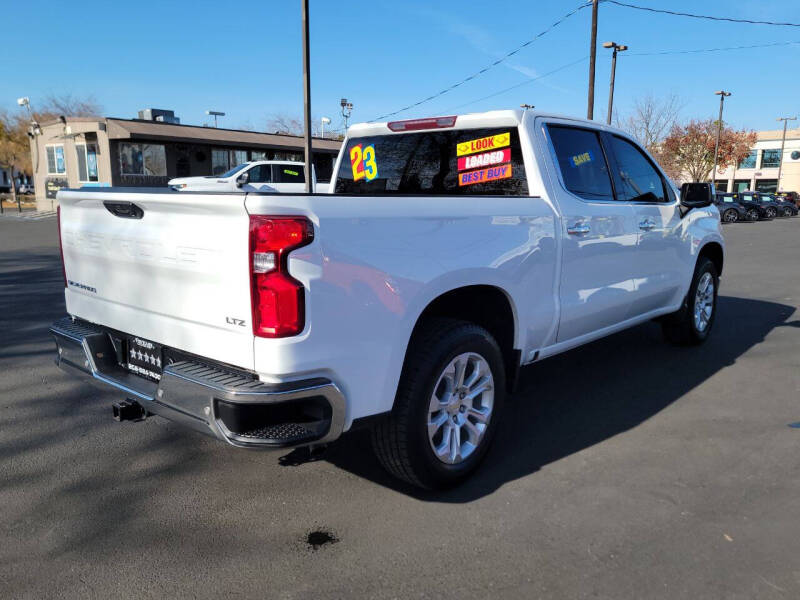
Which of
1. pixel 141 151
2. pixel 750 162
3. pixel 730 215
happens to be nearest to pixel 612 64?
pixel 730 215

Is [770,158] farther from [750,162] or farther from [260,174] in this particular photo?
[260,174]

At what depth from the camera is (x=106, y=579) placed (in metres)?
2.52

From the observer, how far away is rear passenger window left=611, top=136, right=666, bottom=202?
4.69 m

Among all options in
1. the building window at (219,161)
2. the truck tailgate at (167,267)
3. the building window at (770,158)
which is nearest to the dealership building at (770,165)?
the building window at (770,158)

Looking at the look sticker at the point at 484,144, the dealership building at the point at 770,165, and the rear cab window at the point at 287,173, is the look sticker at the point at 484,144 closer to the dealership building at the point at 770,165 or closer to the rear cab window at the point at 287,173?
the rear cab window at the point at 287,173

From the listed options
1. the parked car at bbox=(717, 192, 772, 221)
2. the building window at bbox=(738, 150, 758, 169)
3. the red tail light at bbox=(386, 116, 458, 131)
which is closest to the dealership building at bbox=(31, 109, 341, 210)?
the parked car at bbox=(717, 192, 772, 221)

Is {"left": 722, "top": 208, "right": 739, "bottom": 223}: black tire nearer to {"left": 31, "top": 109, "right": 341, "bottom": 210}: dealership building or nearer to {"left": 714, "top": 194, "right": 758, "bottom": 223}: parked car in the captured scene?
{"left": 714, "top": 194, "right": 758, "bottom": 223}: parked car

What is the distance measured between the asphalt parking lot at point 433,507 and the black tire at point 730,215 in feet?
107

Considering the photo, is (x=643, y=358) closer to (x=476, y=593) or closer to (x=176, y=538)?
(x=476, y=593)

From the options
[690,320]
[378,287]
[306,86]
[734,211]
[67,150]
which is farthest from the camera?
[734,211]

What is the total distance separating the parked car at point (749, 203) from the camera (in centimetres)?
3496

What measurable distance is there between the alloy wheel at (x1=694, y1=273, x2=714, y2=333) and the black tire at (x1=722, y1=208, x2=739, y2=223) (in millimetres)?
31126

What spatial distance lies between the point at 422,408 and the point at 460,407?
0.39 meters

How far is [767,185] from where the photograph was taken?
239 feet
